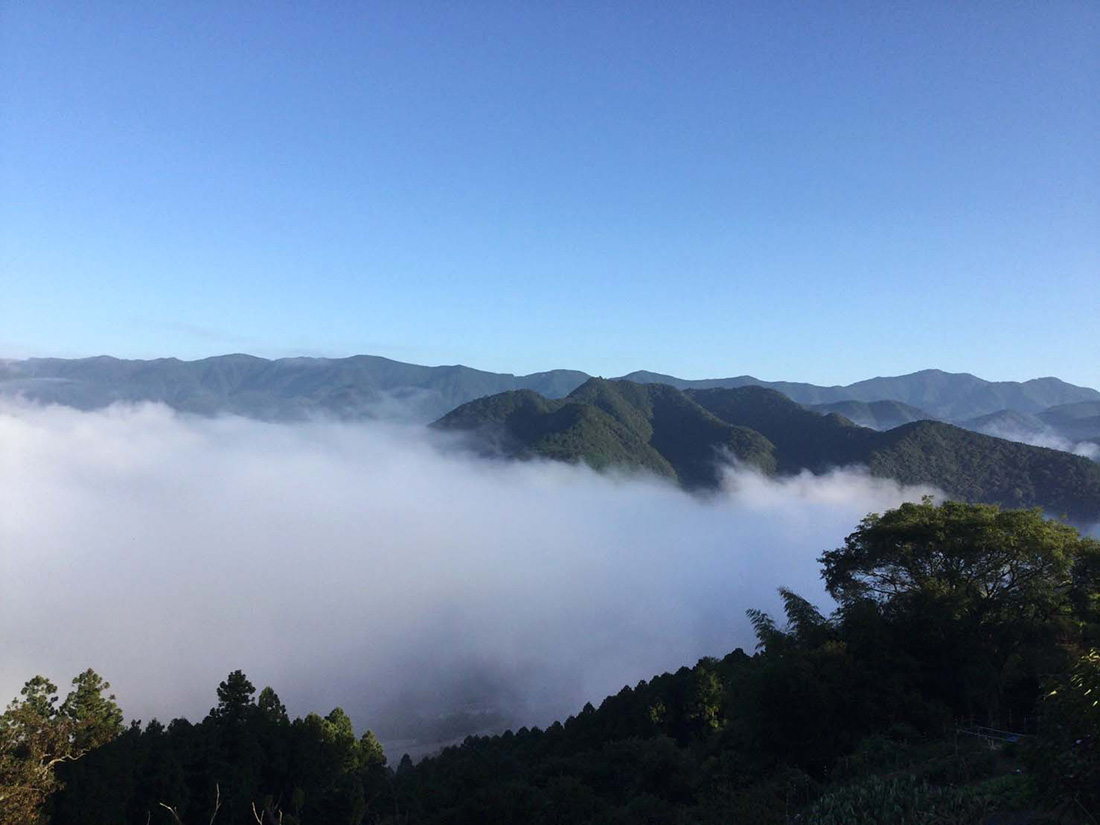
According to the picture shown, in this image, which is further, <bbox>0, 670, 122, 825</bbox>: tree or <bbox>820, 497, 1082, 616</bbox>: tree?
<bbox>820, 497, 1082, 616</bbox>: tree

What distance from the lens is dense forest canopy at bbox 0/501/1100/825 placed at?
50.9 feet


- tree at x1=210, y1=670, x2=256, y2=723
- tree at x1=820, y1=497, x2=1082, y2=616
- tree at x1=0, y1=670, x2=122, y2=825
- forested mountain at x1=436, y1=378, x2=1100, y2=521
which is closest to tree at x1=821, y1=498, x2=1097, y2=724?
tree at x1=820, y1=497, x2=1082, y2=616

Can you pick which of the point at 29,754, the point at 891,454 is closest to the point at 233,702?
the point at 29,754

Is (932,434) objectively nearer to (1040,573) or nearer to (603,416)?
(603,416)

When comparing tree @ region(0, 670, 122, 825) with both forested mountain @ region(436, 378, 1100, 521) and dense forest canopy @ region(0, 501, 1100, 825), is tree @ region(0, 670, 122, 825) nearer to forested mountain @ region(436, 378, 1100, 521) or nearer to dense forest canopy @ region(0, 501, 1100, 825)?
dense forest canopy @ region(0, 501, 1100, 825)

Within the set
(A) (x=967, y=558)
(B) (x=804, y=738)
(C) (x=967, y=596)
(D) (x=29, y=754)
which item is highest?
(A) (x=967, y=558)

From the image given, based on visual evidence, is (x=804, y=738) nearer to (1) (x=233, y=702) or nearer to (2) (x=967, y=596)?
(2) (x=967, y=596)

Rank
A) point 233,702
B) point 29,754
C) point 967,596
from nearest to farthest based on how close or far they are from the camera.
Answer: point 29,754 < point 967,596 < point 233,702

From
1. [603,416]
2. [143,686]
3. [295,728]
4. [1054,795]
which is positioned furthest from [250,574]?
[1054,795]

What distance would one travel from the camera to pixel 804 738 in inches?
818

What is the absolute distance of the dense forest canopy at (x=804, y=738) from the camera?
1550 centimetres

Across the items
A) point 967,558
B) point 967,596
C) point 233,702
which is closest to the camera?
point 967,596

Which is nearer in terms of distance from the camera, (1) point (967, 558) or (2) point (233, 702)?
(1) point (967, 558)

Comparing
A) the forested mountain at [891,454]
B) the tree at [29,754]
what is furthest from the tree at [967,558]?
the forested mountain at [891,454]
